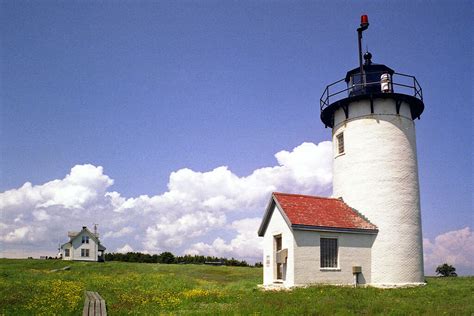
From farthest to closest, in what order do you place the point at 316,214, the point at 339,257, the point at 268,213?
the point at 268,213 < the point at 316,214 < the point at 339,257

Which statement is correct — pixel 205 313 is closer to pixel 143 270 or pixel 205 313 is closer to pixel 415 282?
pixel 415 282

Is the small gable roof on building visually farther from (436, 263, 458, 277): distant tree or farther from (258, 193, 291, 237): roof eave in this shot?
(436, 263, 458, 277): distant tree

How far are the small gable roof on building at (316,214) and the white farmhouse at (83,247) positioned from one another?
165 feet

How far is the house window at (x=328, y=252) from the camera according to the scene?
22.4 m

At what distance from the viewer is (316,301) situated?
15789 millimetres

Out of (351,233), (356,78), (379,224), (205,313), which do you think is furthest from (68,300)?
(356,78)

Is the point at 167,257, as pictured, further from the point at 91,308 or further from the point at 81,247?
the point at 91,308

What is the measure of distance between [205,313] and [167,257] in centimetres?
5583

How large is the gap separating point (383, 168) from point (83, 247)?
55331mm

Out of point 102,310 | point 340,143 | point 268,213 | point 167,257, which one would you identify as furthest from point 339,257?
point 167,257

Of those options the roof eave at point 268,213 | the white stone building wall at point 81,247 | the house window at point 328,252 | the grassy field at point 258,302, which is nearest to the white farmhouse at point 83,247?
the white stone building wall at point 81,247

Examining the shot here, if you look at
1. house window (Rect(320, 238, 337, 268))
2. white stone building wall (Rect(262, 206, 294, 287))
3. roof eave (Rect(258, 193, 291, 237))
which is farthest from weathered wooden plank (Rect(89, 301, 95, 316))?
house window (Rect(320, 238, 337, 268))

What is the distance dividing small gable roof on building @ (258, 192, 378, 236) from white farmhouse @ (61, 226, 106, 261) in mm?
50371

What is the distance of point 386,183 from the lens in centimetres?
2500
